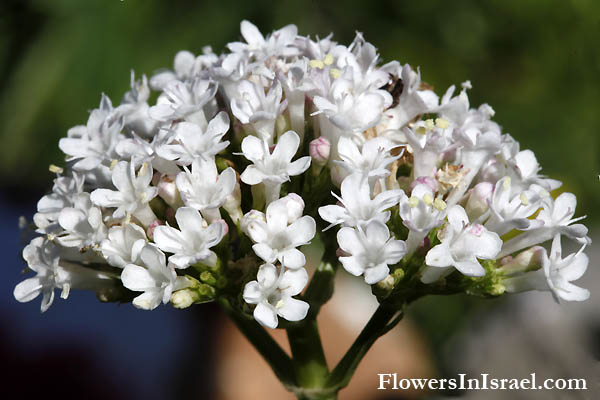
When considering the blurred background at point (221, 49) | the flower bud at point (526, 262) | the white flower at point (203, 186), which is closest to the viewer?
the white flower at point (203, 186)

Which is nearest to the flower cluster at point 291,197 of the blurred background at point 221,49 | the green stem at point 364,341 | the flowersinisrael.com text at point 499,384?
the green stem at point 364,341

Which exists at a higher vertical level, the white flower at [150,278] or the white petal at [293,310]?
the white flower at [150,278]

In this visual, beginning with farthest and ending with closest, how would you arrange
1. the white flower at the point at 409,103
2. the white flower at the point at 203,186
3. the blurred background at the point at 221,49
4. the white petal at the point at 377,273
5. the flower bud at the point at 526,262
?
1. the blurred background at the point at 221,49
2. the white flower at the point at 409,103
3. the flower bud at the point at 526,262
4. the white flower at the point at 203,186
5. the white petal at the point at 377,273

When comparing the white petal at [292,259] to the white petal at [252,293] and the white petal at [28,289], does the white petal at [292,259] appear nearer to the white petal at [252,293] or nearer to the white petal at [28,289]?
the white petal at [252,293]

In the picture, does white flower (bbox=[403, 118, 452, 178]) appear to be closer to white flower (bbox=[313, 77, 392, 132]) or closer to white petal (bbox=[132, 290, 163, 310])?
white flower (bbox=[313, 77, 392, 132])

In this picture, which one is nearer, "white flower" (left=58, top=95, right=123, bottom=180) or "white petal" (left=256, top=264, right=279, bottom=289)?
"white petal" (left=256, top=264, right=279, bottom=289)

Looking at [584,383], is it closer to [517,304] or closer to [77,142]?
[517,304]

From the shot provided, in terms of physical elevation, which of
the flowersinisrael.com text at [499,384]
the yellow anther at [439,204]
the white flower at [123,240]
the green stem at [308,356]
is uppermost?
the yellow anther at [439,204]

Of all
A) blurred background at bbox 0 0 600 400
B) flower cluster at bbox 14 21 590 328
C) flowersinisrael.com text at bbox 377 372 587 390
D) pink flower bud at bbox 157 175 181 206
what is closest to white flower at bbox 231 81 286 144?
flower cluster at bbox 14 21 590 328
